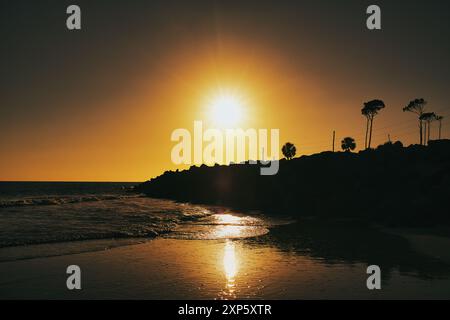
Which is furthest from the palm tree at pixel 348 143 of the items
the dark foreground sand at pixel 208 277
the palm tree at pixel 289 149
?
the dark foreground sand at pixel 208 277

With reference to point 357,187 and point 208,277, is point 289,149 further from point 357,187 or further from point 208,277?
point 208,277

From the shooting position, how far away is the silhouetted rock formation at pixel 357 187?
115 ft

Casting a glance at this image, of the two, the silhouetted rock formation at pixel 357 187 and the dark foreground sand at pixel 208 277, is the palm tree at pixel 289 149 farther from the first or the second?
the dark foreground sand at pixel 208 277

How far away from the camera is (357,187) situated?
48812 mm

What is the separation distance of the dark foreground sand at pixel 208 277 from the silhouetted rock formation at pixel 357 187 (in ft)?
64.5

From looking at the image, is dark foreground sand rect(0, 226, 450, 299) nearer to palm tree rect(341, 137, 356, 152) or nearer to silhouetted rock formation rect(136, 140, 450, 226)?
silhouetted rock formation rect(136, 140, 450, 226)

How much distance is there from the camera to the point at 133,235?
1073 inches

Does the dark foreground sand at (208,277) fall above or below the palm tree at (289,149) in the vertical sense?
below

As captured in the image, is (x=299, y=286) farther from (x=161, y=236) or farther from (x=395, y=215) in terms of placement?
(x=395, y=215)

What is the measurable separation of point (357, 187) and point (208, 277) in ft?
127

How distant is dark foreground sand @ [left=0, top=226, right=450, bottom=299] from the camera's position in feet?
40.8

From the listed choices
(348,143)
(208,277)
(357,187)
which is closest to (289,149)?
(348,143)

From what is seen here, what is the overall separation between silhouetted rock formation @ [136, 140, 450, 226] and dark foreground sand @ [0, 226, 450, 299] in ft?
64.5
